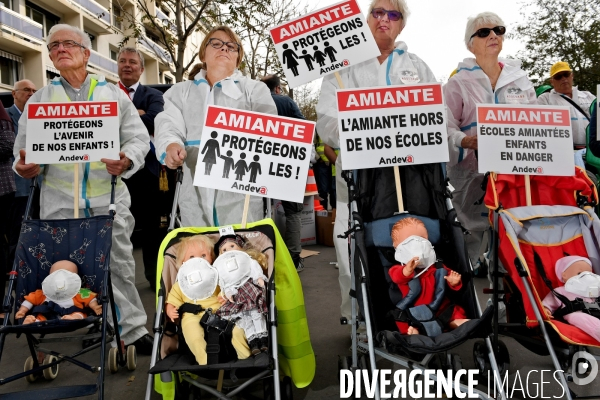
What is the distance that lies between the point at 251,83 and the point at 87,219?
4.60 feet

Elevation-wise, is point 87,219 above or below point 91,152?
below

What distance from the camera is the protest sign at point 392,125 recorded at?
9.00 ft

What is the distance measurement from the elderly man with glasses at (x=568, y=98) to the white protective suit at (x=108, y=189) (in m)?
4.21

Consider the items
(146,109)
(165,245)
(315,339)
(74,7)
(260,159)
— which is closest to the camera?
(165,245)

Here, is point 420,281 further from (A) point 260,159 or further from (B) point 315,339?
(B) point 315,339

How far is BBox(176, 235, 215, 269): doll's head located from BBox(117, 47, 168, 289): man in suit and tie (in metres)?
2.38

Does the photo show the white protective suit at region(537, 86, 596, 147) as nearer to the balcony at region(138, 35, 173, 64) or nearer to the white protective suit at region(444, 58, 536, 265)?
the white protective suit at region(444, 58, 536, 265)

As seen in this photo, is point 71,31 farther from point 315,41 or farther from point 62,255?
point 315,41

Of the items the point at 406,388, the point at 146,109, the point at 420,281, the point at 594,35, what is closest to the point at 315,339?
the point at 406,388

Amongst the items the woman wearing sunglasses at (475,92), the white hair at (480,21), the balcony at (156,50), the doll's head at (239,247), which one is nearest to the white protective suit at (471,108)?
the woman wearing sunglasses at (475,92)

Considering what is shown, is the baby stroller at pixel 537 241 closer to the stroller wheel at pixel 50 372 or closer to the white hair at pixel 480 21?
the white hair at pixel 480 21

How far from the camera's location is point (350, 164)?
8.96ft

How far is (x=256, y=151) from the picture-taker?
2.65 m

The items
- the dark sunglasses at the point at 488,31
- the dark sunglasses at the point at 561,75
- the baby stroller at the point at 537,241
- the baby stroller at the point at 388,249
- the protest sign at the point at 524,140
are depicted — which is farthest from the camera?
the dark sunglasses at the point at 561,75
